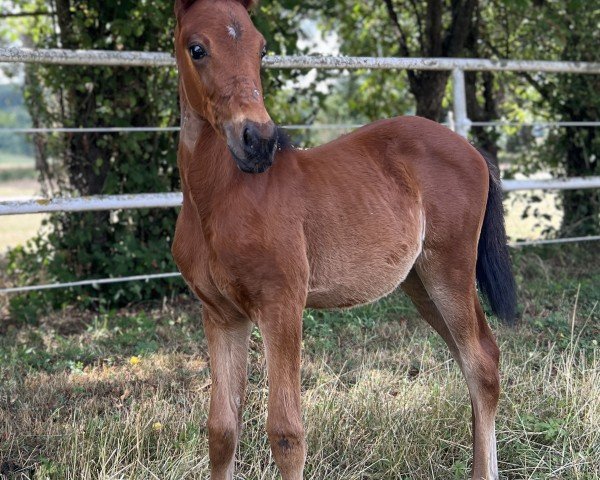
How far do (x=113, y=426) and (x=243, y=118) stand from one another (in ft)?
5.52

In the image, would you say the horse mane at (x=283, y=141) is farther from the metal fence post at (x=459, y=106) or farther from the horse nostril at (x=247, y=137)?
the metal fence post at (x=459, y=106)

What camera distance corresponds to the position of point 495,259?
3451mm

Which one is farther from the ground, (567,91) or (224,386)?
(224,386)

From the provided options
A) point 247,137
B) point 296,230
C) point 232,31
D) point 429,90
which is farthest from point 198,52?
point 429,90

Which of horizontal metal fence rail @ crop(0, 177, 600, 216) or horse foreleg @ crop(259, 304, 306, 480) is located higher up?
horse foreleg @ crop(259, 304, 306, 480)

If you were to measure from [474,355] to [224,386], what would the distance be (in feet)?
3.66

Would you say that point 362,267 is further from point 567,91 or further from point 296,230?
point 567,91

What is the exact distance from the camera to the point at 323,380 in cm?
380

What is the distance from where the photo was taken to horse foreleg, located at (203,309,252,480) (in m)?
2.77

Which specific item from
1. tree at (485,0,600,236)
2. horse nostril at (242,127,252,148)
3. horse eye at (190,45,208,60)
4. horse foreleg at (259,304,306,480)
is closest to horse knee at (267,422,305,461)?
horse foreleg at (259,304,306,480)

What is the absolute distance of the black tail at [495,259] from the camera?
345 cm

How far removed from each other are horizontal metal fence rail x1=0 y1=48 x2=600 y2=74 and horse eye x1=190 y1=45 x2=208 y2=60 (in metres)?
2.13

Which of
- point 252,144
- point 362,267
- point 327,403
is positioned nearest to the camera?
point 252,144

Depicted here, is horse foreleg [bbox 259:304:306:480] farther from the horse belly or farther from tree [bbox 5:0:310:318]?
tree [bbox 5:0:310:318]
